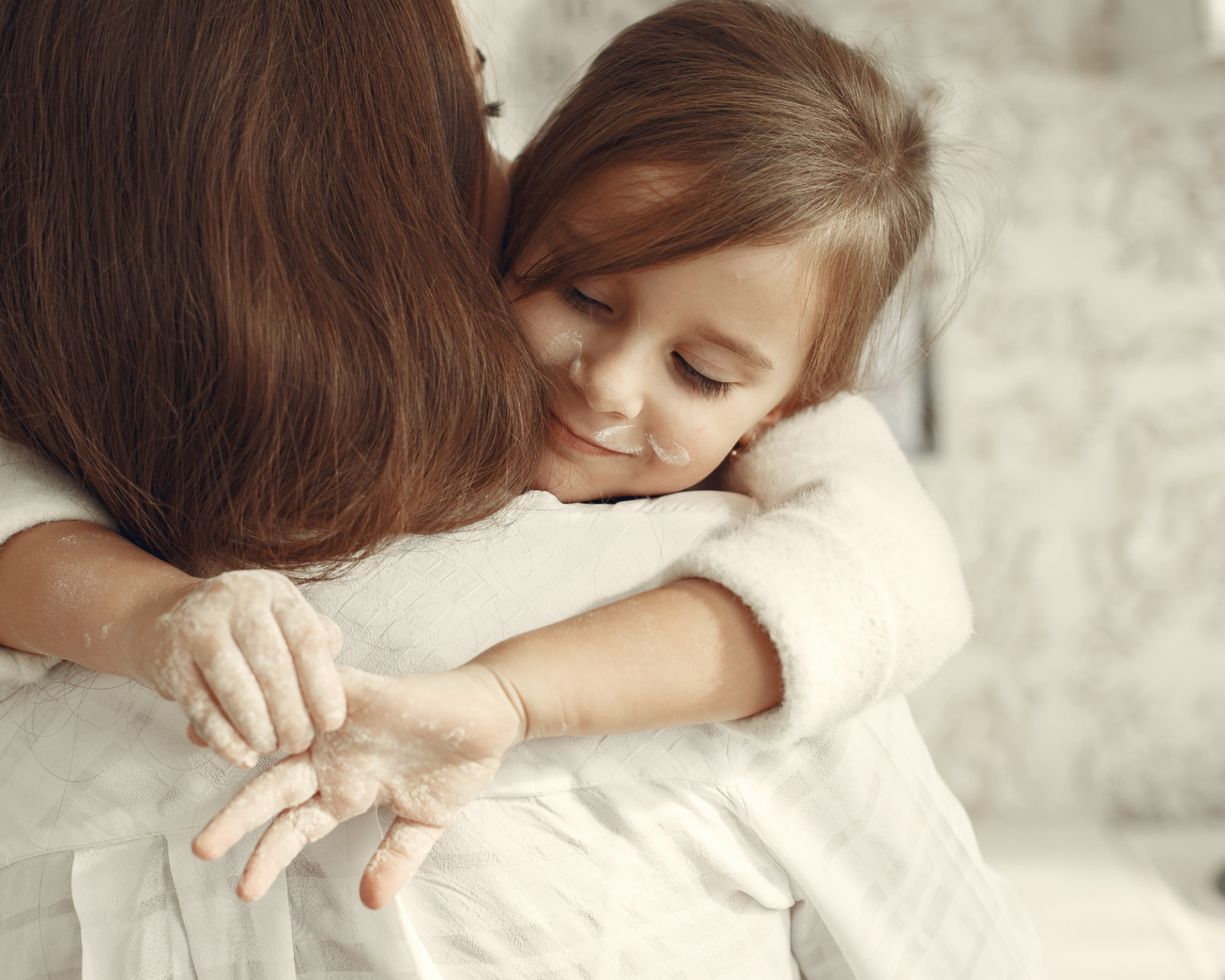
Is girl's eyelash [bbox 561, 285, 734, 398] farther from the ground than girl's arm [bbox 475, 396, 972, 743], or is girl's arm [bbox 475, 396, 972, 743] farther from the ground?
girl's eyelash [bbox 561, 285, 734, 398]

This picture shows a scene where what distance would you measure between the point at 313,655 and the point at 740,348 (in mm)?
466

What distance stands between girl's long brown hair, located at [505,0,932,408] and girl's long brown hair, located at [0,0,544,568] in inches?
9.2

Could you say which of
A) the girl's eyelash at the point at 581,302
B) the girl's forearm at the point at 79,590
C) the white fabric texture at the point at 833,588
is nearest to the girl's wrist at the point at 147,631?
the girl's forearm at the point at 79,590

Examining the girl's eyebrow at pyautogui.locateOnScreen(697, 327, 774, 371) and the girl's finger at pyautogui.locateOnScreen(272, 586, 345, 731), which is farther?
the girl's eyebrow at pyautogui.locateOnScreen(697, 327, 774, 371)

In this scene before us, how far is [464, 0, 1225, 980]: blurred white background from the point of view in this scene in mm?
1584

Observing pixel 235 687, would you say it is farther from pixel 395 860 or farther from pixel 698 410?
pixel 698 410

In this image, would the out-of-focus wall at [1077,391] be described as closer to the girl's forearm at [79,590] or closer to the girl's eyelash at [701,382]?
the girl's eyelash at [701,382]

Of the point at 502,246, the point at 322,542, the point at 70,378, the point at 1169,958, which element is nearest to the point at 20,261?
the point at 70,378

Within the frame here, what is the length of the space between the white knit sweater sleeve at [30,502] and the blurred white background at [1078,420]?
1.18 m

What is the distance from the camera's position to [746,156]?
71 centimetres

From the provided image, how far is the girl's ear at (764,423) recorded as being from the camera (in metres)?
0.85

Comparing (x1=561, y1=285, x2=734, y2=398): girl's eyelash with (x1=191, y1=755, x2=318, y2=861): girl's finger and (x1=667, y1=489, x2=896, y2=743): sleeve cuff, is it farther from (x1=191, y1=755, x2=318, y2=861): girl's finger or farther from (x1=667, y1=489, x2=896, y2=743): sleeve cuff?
(x1=191, y1=755, x2=318, y2=861): girl's finger

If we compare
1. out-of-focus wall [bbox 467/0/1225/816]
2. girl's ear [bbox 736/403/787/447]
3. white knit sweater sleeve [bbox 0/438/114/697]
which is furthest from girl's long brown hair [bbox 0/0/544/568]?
out-of-focus wall [bbox 467/0/1225/816]

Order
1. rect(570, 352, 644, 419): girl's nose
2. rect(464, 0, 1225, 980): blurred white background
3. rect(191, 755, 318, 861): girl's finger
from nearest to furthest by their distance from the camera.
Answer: rect(191, 755, 318, 861): girl's finger
rect(570, 352, 644, 419): girl's nose
rect(464, 0, 1225, 980): blurred white background
